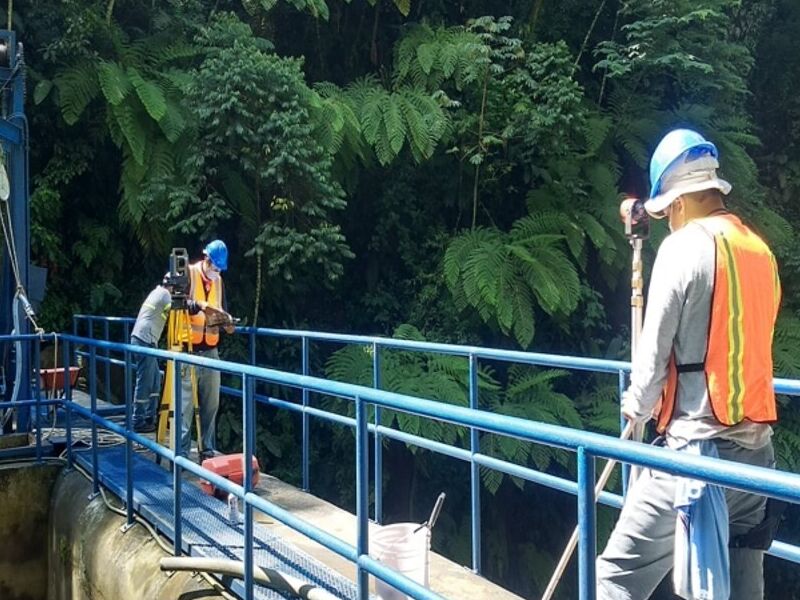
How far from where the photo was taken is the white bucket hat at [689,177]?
2.47 metres

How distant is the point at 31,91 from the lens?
870cm

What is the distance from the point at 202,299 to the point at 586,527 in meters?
4.29

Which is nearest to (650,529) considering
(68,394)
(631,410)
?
(631,410)

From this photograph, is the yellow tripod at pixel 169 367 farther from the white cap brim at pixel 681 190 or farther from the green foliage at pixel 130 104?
the white cap brim at pixel 681 190

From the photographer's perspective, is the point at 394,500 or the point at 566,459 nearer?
the point at 566,459

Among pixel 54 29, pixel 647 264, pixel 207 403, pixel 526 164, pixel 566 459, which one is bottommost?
pixel 566 459

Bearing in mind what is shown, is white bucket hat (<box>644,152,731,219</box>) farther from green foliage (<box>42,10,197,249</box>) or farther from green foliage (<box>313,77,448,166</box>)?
green foliage (<box>42,10,197,249</box>)

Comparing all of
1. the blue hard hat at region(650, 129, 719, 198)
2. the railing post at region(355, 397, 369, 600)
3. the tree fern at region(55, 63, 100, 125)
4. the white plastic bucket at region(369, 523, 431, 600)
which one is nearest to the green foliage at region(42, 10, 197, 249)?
the tree fern at region(55, 63, 100, 125)

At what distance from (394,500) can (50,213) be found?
5.15m

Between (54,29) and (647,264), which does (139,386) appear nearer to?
(54,29)

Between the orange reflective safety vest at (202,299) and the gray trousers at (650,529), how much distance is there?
3901 millimetres

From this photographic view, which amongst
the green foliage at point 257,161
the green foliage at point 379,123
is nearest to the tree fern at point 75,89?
the green foliage at point 257,161

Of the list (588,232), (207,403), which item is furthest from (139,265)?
(588,232)

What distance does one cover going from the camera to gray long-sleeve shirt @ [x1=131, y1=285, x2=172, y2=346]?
6383 mm
